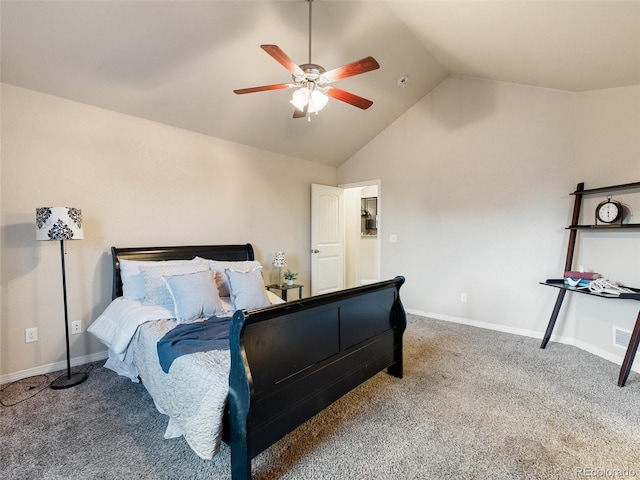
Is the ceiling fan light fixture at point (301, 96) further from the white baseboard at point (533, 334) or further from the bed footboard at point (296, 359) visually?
the white baseboard at point (533, 334)

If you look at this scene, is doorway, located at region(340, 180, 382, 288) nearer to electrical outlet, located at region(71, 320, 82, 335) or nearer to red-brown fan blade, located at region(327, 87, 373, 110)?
red-brown fan blade, located at region(327, 87, 373, 110)

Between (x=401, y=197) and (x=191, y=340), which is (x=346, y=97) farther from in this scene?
(x=401, y=197)

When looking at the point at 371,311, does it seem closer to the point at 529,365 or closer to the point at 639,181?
the point at 529,365

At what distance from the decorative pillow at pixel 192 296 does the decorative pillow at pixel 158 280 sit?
110 millimetres

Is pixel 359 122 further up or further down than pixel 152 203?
further up

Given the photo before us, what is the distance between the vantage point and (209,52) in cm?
272

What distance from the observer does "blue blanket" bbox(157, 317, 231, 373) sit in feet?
6.14

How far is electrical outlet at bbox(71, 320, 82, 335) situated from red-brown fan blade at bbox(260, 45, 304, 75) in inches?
118

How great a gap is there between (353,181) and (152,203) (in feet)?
10.7

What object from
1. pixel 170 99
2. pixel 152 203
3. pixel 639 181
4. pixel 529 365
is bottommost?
pixel 529 365

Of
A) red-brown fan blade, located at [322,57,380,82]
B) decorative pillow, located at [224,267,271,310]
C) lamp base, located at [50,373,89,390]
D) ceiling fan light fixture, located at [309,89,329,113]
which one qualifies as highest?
red-brown fan blade, located at [322,57,380,82]

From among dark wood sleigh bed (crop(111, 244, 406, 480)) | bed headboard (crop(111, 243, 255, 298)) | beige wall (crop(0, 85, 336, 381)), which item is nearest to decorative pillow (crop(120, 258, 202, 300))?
bed headboard (crop(111, 243, 255, 298))

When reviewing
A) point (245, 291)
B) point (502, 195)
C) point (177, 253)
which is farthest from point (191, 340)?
point (502, 195)

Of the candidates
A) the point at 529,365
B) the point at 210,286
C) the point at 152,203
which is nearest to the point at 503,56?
the point at 529,365
